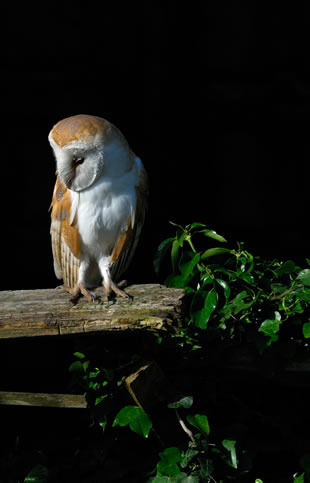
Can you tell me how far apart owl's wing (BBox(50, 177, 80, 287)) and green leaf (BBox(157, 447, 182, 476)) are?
0.73m

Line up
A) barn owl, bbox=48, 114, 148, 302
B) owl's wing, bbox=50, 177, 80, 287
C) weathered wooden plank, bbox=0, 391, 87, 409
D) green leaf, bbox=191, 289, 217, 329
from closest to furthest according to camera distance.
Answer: green leaf, bbox=191, 289, 217, 329 → barn owl, bbox=48, 114, 148, 302 → weathered wooden plank, bbox=0, 391, 87, 409 → owl's wing, bbox=50, 177, 80, 287

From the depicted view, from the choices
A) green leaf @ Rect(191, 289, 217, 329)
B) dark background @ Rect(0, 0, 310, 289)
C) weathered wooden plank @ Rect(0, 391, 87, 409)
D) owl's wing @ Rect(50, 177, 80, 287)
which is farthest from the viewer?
dark background @ Rect(0, 0, 310, 289)

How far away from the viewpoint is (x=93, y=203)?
2.81 metres

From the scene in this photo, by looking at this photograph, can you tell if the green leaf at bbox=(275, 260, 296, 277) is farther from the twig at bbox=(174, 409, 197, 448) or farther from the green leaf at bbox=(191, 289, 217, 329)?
the twig at bbox=(174, 409, 197, 448)

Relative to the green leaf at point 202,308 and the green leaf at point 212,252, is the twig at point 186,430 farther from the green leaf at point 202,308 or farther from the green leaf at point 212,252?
the green leaf at point 212,252

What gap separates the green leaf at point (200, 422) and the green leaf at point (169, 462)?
137 millimetres

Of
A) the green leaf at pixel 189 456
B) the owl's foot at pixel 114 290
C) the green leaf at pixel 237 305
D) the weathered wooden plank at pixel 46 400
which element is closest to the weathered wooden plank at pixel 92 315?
the owl's foot at pixel 114 290

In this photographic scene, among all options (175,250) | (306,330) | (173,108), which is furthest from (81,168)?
(173,108)

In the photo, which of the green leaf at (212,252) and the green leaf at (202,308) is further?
the green leaf at (212,252)

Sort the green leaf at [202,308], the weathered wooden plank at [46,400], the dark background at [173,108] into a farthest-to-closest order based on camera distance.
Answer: the dark background at [173,108]
the weathered wooden plank at [46,400]
the green leaf at [202,308]

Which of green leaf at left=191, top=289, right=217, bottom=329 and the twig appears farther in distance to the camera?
the twig

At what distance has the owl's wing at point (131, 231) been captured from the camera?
2904 millimetres

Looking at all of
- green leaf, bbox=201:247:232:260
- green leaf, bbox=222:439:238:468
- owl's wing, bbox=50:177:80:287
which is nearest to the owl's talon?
owl's wing, bbox=50:177:80:287

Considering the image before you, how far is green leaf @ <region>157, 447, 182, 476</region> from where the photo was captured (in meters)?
2.64
